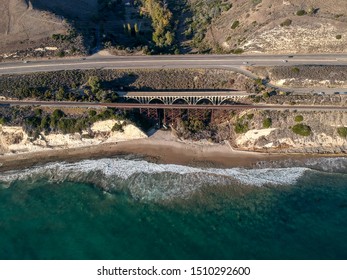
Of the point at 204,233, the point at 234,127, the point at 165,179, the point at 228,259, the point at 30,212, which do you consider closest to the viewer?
the point at 228,259

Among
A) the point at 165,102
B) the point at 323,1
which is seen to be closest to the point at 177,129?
the point at 165,102

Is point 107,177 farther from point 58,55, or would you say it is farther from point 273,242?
point 58,55

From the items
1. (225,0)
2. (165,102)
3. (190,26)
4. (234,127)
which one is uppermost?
(225,0)

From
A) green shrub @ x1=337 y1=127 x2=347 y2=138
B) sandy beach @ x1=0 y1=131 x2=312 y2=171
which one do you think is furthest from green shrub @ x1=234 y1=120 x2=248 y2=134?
green shrub @ x1=337 y1=127 x2=347 y2=138

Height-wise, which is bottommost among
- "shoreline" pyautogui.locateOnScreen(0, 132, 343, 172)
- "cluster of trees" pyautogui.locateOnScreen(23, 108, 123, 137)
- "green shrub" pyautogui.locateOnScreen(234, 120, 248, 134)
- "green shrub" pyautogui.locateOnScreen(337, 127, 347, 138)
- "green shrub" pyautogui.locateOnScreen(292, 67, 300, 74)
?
"shoreline" pyautogui.locateOnScreen(0, 132, 343, 172)

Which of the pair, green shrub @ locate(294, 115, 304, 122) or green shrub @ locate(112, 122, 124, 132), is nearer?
green shrub @ locate(294, 115, 304, 122)

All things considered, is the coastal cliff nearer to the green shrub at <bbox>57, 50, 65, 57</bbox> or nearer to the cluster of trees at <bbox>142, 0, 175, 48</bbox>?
the green shrub at <bbox>57, 50, 65, 57</bbox>
